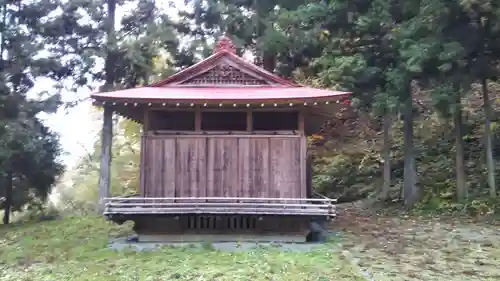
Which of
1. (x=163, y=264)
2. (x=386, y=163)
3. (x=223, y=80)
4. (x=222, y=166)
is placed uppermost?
(x=223, y=80)

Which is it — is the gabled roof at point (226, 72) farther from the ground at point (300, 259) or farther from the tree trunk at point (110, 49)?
the tree trunk at point (110, 49)

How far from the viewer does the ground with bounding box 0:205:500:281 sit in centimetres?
845

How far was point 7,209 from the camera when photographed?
17625 millimetres

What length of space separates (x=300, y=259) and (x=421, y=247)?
121 inches

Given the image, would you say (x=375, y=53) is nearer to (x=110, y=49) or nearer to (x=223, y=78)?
(x=223, y=78)

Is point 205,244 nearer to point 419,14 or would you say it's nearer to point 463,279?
Result: point 463,279

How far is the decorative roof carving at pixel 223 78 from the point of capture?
13.0 meters

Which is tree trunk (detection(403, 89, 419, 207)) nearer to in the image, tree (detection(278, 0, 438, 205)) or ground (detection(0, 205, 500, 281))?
tree (detection(278, 0, 438, 205))

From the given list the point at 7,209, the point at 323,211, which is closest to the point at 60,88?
the point at 7,209

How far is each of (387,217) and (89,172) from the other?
56.8 ft

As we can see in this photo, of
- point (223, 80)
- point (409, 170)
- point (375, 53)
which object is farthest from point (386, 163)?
point (223, 80)

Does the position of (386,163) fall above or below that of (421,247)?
above

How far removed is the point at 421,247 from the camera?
35.4 feet

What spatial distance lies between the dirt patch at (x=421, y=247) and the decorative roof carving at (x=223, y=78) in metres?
4.71
